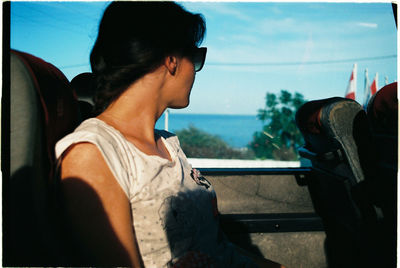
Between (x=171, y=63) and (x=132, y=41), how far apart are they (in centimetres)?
17

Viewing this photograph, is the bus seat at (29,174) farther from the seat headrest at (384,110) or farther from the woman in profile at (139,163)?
the seat headrest at (384,110)

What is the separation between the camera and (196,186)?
3.54 ft

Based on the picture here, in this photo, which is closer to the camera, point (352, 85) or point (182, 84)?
point (182, 84)

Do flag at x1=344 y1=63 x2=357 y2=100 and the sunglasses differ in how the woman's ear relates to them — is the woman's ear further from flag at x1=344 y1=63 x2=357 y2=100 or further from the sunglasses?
flag at x1=344 y1=63 x2=357 y2=100

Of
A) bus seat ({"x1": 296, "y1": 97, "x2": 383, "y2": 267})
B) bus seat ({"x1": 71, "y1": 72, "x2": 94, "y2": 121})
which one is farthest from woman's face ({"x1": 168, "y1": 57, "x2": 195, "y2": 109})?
bus seat ({"x1": 296, "y1": 97, "x2": 383, "y2": 267})

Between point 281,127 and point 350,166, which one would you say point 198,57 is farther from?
point 281,127

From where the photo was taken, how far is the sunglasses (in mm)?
1205

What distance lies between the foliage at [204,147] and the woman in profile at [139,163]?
147 centimetres

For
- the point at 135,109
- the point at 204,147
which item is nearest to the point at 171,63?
the point at 135,109

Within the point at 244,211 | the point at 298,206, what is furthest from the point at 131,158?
the point at 298,206

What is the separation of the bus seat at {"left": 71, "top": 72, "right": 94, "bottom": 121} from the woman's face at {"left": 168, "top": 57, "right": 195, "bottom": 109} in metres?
0.41

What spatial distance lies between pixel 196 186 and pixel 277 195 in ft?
4.53

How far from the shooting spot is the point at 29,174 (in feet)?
2.55

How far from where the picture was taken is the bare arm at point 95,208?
760 mm
